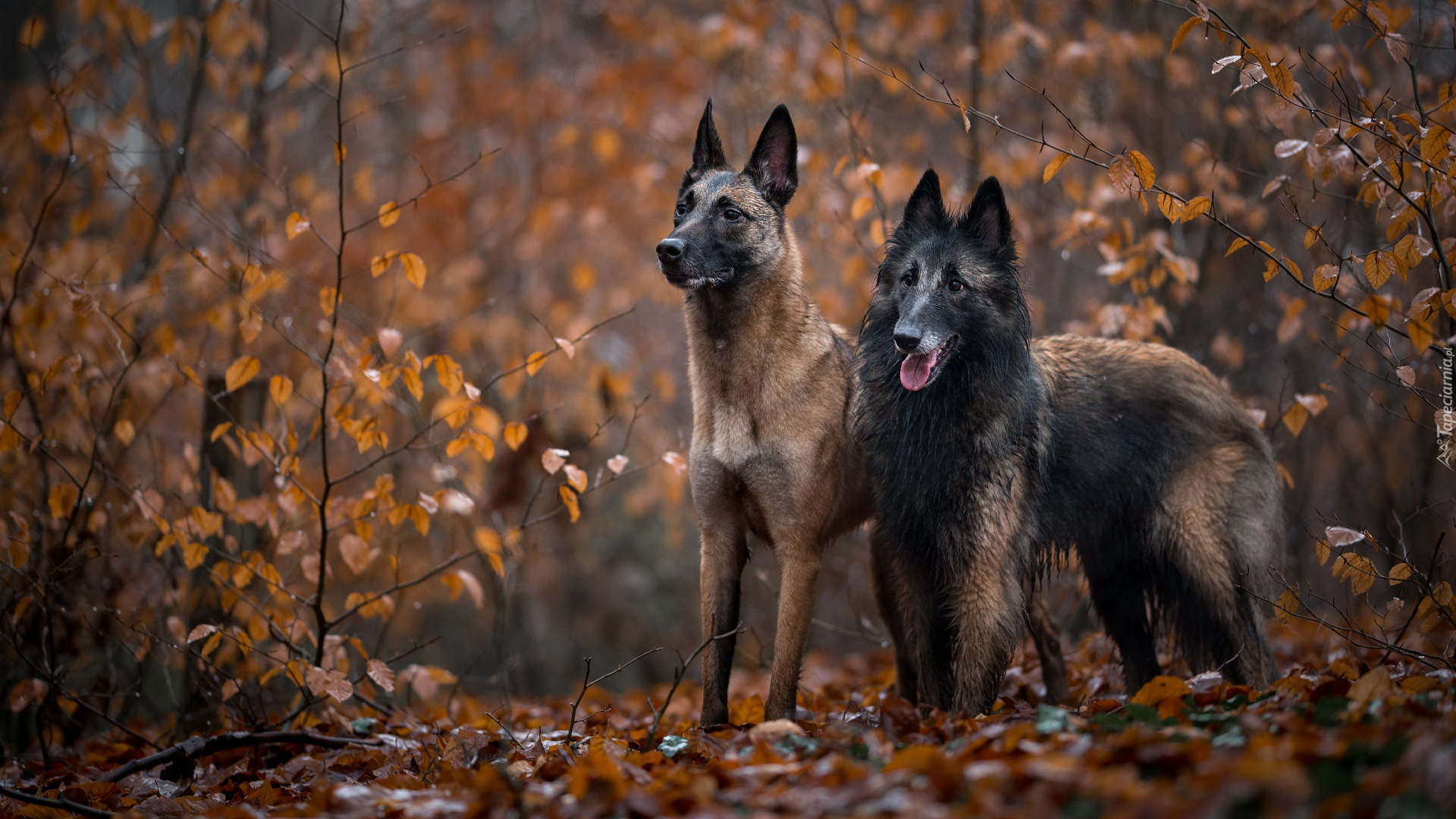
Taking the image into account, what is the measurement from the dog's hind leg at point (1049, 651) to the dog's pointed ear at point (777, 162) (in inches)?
98.9

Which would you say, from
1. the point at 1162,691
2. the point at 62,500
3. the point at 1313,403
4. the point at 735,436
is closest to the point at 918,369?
the point at 735,436

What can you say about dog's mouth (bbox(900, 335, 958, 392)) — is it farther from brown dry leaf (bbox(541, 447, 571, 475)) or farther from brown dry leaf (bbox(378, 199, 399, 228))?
brown dry leaf (bbox(378, 199, 399, 228))

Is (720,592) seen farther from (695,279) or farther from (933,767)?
(933,767)

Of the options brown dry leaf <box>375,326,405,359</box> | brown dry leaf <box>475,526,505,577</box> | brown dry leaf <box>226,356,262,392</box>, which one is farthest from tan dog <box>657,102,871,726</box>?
brown dry leaf <box>226,356,262,392</box>

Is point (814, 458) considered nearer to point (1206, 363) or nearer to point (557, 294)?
point (1206, 363)

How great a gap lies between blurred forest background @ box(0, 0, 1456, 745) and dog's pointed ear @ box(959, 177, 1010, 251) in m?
0.35

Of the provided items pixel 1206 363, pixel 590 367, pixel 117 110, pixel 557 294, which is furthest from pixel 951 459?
pixel 557 294

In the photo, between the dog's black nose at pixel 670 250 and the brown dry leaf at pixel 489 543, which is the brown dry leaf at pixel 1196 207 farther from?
the brown dry leaf at pixel 489 543

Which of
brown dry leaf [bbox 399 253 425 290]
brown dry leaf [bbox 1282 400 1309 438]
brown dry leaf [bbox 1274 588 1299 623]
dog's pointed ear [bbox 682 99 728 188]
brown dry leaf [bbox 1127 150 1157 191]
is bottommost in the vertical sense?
brown dry leaf [bbox 1274 588 1299 623]

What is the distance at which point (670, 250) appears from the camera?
427 cm

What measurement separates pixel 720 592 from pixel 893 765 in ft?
6.58

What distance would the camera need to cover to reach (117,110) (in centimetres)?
629

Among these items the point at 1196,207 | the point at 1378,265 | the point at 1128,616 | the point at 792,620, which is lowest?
the point at 1128,616

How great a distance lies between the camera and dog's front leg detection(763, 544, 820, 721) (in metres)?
4.24
